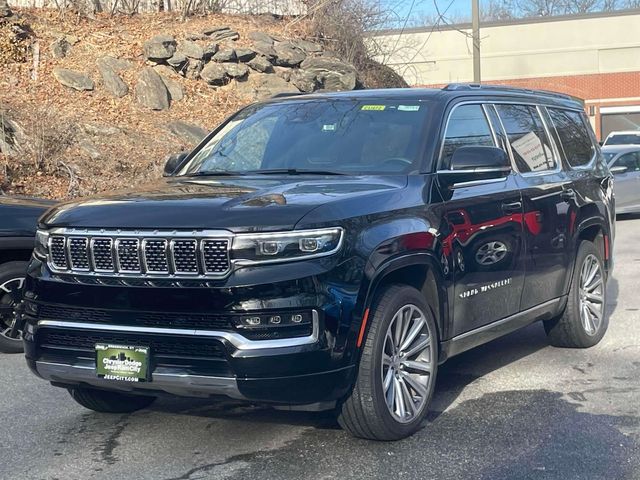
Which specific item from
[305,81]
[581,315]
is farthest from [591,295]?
[305,81]

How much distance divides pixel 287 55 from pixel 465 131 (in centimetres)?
1568

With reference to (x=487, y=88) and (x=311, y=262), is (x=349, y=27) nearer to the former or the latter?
(x=487, y=88)

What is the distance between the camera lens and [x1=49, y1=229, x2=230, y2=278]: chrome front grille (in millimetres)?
4738

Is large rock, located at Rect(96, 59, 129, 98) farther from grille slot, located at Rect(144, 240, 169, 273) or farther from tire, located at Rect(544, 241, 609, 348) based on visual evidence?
grille slot, located at Rect(144, 240, 169, 273)

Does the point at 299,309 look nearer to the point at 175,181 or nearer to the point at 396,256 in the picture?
the point at 396,256

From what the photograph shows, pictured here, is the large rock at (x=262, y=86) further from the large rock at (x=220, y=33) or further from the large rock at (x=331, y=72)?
the large rock at (x=220, y=33)

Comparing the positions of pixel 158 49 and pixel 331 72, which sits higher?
pixel 158 49

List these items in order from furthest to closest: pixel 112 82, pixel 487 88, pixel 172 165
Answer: pixel 112 82 < pixel 487 88 < pixel 172 165

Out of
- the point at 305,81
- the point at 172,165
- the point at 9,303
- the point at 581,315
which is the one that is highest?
the point at 305,81

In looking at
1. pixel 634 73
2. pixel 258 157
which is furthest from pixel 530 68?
pixel 258 157

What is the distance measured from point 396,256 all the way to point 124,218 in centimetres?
146

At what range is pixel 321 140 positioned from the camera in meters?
6.36

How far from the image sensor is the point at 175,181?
620 cm

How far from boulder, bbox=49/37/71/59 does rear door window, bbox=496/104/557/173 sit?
14043 mm
